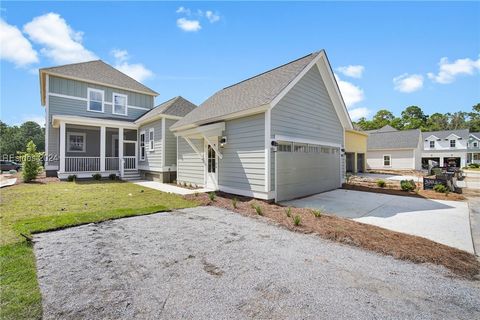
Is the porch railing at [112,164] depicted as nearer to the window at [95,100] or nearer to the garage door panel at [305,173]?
the window at [95,100]

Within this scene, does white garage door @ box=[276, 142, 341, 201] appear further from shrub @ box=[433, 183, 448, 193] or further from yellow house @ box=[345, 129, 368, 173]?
yellow house @ box=[345, 129, 368, 173]

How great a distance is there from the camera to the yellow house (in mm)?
18156

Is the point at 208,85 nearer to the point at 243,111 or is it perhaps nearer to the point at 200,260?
the point at 243,111

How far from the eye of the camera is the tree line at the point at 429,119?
60531mm

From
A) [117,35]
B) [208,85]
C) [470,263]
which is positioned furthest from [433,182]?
[117,35]

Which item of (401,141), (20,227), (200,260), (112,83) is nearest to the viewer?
(200,260)

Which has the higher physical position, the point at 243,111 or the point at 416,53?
the point at 416,53

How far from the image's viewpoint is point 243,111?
25.5 feet

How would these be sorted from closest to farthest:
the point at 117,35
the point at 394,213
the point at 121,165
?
the point at 394,213
the point at 117,35
the point at 121,165

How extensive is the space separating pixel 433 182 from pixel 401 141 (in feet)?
68.9

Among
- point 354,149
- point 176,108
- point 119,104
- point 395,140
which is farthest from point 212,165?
point 395,140

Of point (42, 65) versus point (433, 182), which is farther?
point (42, 65)

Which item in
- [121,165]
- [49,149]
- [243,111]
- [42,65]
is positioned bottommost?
[121,165]

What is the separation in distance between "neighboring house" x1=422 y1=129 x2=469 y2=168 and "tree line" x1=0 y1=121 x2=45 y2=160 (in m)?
70.9
